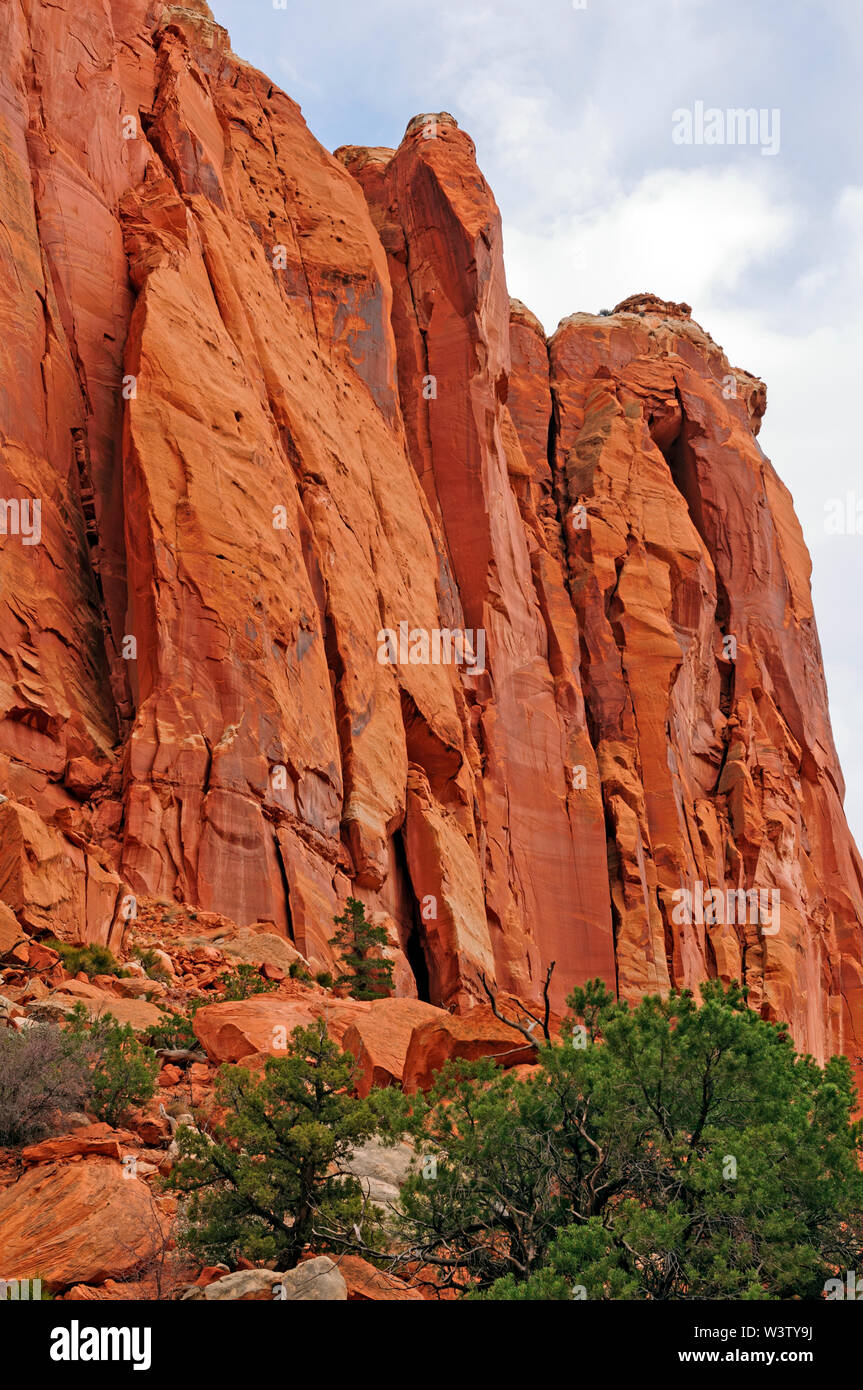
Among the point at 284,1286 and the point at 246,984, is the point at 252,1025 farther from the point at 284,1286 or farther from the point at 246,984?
the point at 284,1286

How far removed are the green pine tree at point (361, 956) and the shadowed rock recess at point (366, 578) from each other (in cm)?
51

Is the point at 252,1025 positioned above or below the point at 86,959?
below

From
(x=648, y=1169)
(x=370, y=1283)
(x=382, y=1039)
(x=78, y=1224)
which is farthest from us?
(x=382, y=1039)

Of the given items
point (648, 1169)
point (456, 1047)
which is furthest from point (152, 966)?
point (648, 1169)

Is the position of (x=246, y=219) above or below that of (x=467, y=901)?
above

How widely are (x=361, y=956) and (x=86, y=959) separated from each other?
923 cm

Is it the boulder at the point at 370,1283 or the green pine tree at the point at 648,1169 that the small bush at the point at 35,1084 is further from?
the boulder at the point at 370,1283

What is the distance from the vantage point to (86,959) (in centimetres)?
1805

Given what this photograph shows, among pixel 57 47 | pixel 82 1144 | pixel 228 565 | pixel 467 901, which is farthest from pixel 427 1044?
pixel 57 47

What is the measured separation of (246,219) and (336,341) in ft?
14.5

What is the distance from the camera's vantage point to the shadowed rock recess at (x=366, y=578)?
2666 centimetres

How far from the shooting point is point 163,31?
38.8m

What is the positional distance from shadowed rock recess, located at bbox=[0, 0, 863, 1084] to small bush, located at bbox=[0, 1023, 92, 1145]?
6661 mm
